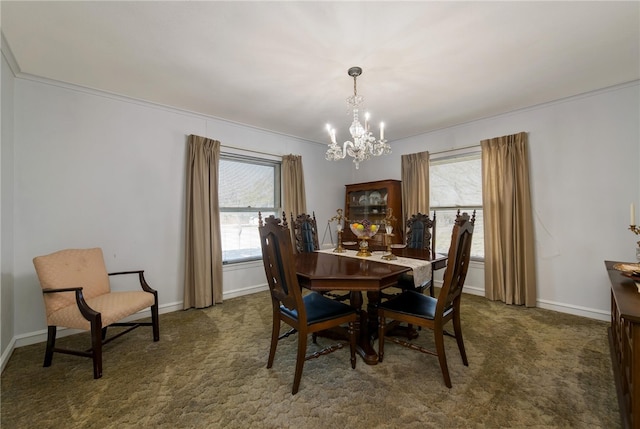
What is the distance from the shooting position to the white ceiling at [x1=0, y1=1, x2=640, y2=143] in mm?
1703

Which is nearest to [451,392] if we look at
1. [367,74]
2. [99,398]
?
[99,398]

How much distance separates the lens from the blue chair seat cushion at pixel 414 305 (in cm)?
186

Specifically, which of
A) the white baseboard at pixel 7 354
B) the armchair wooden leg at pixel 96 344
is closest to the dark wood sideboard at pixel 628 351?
the armchair wooden leg at pixel 96 344

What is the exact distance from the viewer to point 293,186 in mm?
4277

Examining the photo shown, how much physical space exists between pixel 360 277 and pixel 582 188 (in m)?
2.98

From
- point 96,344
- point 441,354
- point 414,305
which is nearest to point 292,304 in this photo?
point 414,305

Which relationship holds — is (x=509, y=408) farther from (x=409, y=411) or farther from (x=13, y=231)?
(x=13, y=231)

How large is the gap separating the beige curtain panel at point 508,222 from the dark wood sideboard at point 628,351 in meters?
1.41

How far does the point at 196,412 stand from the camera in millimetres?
1556

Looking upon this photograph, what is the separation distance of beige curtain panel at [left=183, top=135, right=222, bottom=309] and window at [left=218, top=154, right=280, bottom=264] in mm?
274

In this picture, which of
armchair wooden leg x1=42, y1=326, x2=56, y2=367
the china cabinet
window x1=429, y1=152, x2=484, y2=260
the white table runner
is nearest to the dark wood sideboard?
the white table runner

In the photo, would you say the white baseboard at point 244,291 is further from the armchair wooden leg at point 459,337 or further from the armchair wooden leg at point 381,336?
the armchair wooden leg at point 459,337

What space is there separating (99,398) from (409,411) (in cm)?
192

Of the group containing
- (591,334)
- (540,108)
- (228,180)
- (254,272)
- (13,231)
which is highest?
(540,108)
